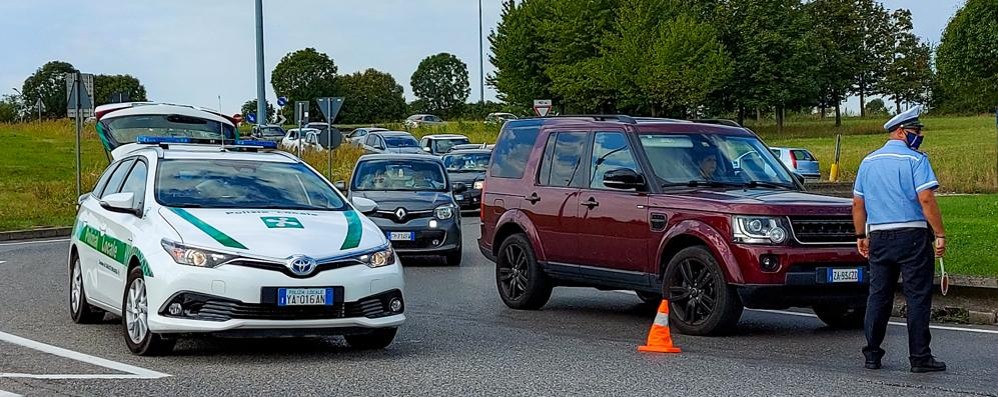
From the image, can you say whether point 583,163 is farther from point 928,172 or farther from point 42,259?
point 42,259

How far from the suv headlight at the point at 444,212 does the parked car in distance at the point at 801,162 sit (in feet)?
79.2

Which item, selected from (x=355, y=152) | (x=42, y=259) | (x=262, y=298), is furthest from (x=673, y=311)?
(x=355, y=152)

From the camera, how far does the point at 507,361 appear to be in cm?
966

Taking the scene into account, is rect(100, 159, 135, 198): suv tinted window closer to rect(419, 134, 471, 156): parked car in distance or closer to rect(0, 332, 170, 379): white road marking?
rect(0, 332, 170, 379): white road marking

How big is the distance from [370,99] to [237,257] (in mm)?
130291

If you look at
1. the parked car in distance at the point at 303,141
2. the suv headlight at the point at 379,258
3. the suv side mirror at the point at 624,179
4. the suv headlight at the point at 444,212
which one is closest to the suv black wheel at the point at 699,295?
the suv side mirror at the point at 624,179

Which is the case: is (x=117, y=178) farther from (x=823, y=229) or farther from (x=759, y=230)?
(x=823, y=229)

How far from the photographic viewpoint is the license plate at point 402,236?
1888cm

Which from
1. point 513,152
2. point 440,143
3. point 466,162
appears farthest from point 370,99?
point 513,152

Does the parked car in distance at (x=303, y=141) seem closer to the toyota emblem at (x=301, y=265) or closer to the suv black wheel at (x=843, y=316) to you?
the suv black wheel at (x=843, y=316)

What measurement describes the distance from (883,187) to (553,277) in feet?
15.0

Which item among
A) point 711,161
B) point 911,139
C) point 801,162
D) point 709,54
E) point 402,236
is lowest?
point 402,236

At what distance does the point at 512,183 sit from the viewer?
13875mm

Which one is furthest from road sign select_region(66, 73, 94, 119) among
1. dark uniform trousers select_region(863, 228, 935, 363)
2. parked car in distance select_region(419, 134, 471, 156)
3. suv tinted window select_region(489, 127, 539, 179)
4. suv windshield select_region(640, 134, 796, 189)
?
dark uniform trousers select_region(863, 228, 935, 363)
